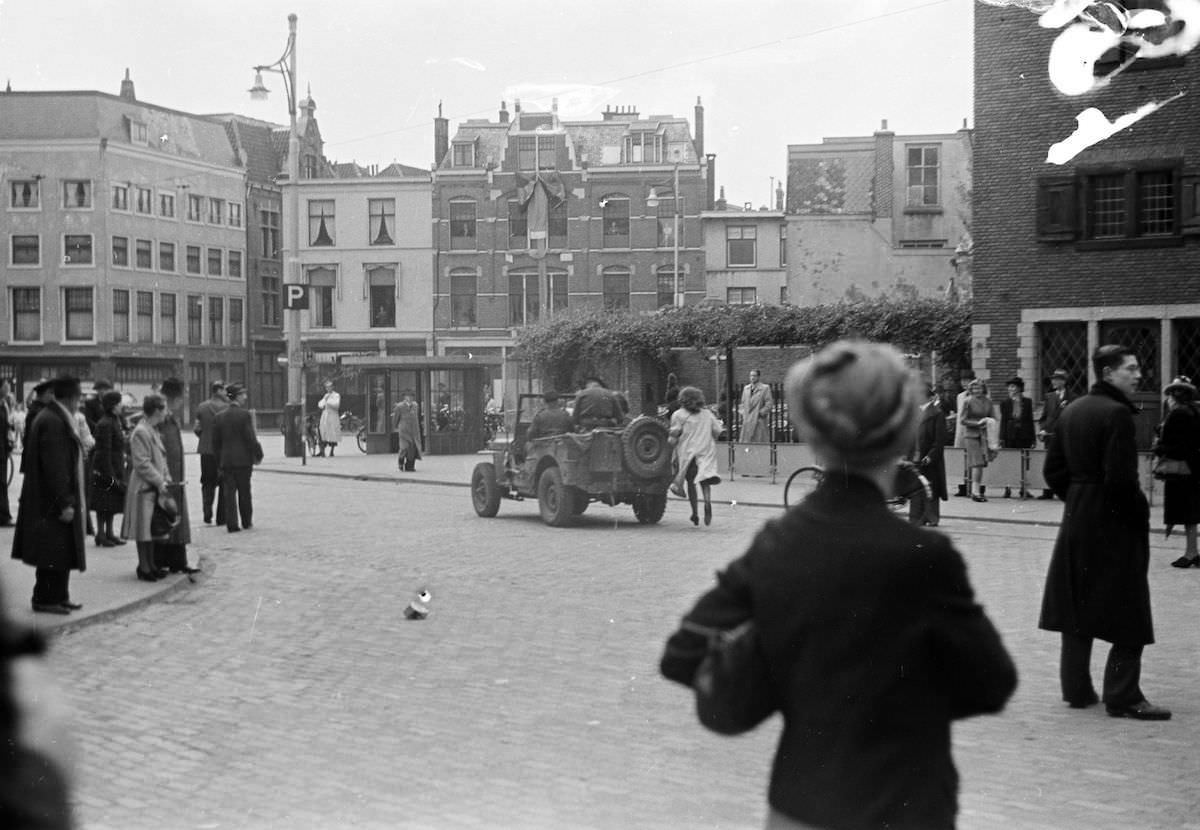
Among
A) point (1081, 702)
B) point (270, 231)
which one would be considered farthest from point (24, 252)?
point (270, 231)

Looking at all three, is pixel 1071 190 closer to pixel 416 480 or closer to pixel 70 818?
pixel 416 480

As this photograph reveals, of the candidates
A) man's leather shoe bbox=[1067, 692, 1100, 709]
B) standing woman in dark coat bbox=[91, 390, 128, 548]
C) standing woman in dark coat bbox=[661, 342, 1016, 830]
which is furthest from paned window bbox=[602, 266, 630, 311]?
standing woman in dark coat bbox=[661, 342, 1016, 830]

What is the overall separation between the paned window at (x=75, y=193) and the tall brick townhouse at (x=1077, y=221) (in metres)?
13.8

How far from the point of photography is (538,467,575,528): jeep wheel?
16.0 meters

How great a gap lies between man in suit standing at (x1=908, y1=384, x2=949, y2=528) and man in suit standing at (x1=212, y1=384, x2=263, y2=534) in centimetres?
693

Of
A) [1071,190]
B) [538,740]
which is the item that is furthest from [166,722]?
[1071,190]

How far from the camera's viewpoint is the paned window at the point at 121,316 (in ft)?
64.9

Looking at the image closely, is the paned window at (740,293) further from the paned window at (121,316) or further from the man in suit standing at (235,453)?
the man in suit standing at (235,453)

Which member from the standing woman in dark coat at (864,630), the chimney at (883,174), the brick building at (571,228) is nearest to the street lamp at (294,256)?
the brick building at (571,228)

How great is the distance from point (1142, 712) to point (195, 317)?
23.2m

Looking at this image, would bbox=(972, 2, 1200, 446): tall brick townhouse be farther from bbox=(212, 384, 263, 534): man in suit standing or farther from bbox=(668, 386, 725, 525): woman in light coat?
bbox=(212, 384, 263, 534): man in suit standing

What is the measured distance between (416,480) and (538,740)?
62.0 feet

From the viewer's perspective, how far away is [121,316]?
2005cm

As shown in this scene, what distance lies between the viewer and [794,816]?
233cm
